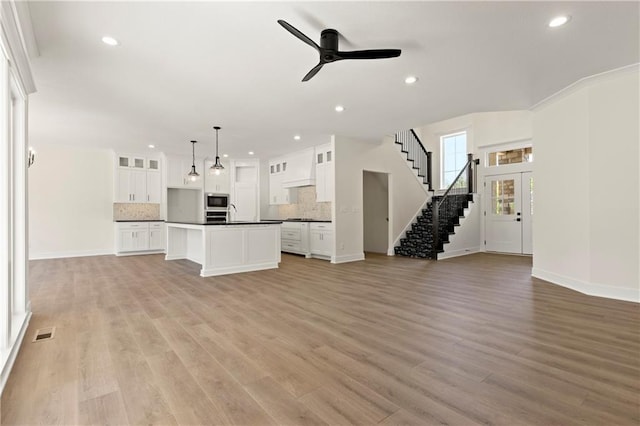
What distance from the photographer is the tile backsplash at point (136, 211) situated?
28.3ft

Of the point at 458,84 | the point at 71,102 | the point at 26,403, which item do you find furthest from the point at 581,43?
the point at 71,102

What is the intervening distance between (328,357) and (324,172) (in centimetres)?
555

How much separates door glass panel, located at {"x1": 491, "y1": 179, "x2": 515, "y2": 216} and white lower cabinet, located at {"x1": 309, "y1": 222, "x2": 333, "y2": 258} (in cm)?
487

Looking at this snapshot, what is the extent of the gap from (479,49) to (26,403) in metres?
4.68

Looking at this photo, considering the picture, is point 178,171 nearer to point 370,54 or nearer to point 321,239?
point 321,239

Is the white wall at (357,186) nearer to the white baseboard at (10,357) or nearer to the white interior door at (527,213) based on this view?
the white interior door at (527,213)

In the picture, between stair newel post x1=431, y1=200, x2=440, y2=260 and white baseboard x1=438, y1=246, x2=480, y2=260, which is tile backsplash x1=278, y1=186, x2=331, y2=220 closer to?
stair newel post x1=431, y1=200, x2=440, y2=260

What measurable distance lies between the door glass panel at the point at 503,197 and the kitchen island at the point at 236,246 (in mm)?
6208

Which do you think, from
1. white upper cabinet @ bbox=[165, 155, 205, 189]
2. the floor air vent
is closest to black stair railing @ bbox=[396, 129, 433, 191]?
white upper cabinet @ bbox=[165, 155, 205, 189]

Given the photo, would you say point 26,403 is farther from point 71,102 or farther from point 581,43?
point 581,43

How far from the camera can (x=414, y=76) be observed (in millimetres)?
3900

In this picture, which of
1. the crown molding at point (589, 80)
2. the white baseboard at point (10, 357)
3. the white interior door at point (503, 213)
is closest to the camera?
the white baseboard at point (10, 357)

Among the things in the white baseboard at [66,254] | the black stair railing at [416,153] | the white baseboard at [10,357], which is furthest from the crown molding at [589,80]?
the white baseboard at [66,254]

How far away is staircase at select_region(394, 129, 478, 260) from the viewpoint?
24.7ft
